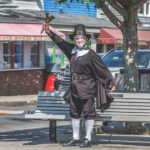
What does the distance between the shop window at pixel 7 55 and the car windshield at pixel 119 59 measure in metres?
5.79

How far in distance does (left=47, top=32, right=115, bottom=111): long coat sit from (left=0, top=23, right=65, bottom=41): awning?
41.8ft

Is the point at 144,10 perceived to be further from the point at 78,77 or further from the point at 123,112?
the point at 78,77

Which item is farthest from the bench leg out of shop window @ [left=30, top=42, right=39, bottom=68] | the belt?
shop window @ [left=30, top=42, right=39, bottom=68]

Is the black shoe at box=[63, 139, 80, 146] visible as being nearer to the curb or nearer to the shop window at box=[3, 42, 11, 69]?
the curb

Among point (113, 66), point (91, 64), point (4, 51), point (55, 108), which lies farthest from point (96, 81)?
point (4, 51)

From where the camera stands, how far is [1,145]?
978 cm

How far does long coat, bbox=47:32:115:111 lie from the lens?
945cm

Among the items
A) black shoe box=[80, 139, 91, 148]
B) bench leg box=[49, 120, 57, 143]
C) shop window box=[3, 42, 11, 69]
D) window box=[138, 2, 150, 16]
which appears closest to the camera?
black shoe box=[80, 139, 91, 148]

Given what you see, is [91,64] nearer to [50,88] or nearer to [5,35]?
[5,35]

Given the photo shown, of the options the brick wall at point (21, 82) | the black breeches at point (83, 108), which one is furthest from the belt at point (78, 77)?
the brick wall at point (21, 82)

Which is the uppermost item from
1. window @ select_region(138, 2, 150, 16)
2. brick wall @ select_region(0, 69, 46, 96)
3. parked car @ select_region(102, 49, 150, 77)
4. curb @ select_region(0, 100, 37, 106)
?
window @ select_region(138, 2, 150, 16)

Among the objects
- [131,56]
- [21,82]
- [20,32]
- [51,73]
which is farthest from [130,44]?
[51,73]

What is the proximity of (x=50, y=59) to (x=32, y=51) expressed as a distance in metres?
1.40

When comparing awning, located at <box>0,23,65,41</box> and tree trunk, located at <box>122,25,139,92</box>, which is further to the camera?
awning, located at <box>0,23,65,41</box>
